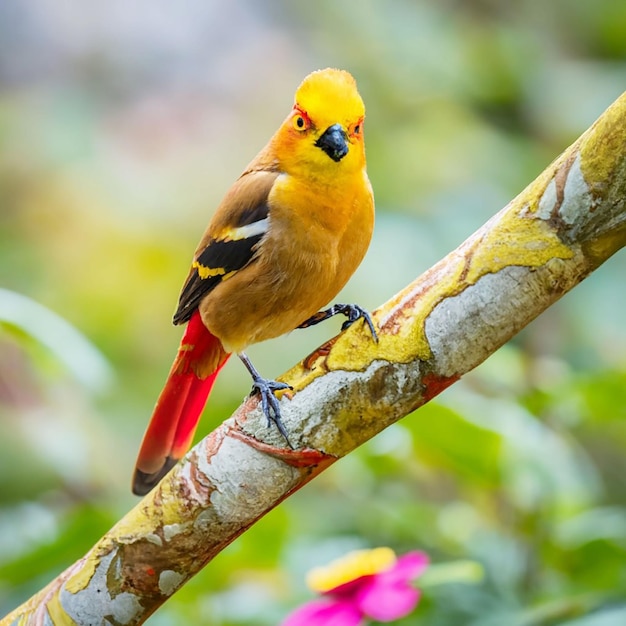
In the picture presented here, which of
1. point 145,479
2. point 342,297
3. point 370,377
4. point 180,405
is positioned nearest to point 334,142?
point 370,377

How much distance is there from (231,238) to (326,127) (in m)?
0.26

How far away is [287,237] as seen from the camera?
1.45 metres

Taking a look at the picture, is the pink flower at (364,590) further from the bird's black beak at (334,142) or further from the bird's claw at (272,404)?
the bird's black beak at (334,142)

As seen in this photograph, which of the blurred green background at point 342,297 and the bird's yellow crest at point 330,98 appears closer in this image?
the bird's yellow crest at point 330,98

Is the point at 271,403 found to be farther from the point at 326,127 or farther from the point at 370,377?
the point at 326,127

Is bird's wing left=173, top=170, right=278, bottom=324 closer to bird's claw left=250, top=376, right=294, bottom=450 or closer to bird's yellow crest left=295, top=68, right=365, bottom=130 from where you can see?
bird's yellow crest left=295, top=68, right=365, bottom=130

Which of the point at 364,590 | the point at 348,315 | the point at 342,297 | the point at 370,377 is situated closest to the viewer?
the point at 370,377

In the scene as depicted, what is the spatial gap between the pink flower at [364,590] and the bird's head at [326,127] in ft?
1.91

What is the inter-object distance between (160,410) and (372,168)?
1438 millimetres

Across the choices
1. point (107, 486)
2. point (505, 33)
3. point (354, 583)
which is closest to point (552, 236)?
point (354, 583)

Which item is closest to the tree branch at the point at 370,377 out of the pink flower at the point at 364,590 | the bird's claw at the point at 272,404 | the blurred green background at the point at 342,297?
the bird's claw at the point at 272,404

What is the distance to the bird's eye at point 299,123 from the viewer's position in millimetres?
1422

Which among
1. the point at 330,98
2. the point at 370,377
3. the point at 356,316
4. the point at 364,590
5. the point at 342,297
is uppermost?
the point at 342,297

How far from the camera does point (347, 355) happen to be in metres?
1.12
